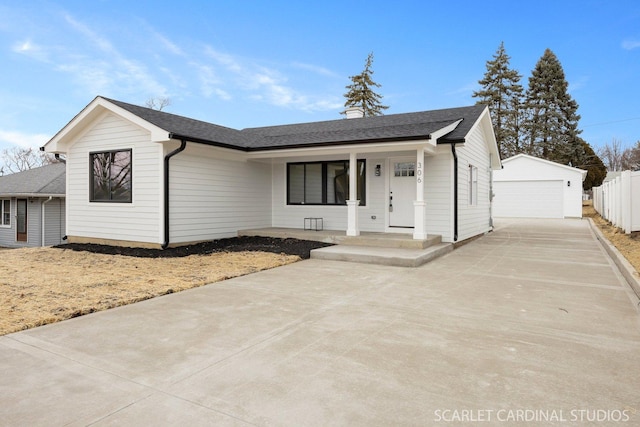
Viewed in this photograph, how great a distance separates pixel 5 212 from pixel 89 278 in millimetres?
16853

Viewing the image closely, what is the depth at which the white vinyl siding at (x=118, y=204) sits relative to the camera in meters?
8.79

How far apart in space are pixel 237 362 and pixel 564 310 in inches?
147

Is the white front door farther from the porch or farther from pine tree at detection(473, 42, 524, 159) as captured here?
pine tree at detection(473, 42, 524, 159)

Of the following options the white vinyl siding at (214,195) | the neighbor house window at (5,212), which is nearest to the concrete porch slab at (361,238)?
the white vinyl siding at (214,195)

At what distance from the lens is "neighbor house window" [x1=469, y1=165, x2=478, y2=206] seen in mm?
11297

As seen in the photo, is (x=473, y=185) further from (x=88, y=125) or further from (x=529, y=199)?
(x=529, y=199)

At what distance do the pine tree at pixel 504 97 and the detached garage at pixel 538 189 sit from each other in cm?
1300

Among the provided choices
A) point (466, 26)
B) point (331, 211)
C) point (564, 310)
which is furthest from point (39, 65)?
point (564, 310)

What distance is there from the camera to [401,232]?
10.3 metres

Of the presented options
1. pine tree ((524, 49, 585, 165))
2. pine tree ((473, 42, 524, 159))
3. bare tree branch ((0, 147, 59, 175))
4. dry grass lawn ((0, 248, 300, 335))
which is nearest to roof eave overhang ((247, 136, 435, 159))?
dry grass lawn ((0, 248, 300, 335))

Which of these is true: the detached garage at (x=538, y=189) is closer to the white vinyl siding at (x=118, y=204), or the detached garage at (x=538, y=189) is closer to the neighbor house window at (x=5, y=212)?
the white vinyl siding at (x=118, y=204)

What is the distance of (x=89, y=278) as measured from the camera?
601cm

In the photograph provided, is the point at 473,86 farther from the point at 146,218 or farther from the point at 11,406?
the point at 11,406

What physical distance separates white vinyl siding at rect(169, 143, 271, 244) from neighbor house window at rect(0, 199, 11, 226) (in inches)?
564
